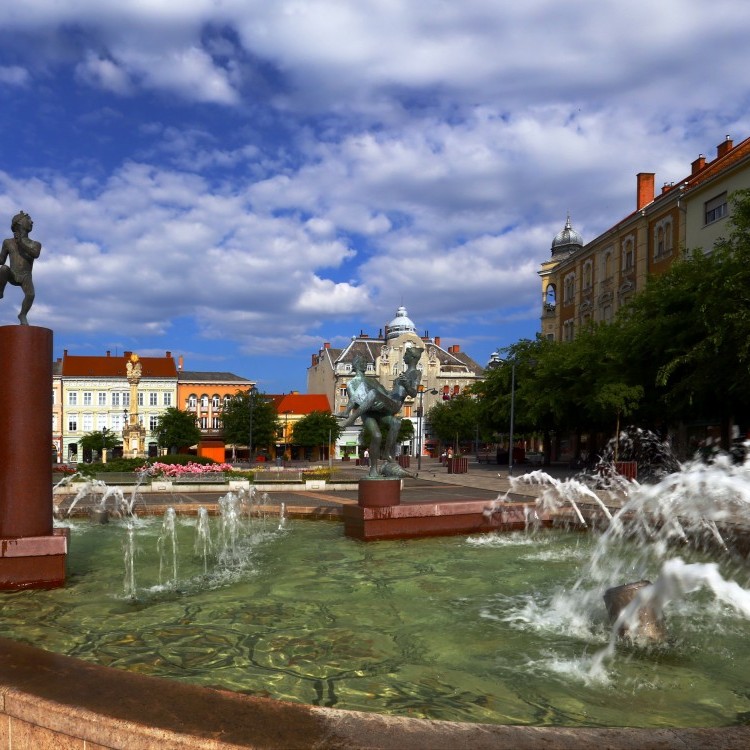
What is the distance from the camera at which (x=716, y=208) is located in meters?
38.0

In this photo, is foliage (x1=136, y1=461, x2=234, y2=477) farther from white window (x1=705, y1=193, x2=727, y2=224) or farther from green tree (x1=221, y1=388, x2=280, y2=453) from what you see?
green tree (x1=221, y1=388, x2=280, y2=453)

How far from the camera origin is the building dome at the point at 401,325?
111 meters

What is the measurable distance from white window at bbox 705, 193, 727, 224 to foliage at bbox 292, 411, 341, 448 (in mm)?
50128

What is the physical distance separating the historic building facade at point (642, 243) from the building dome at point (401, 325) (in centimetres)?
4741

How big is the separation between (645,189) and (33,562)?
167 ft

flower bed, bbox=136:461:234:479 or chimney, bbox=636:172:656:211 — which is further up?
chimney, bbox=636:172:656:211

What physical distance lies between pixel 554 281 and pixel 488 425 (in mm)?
16501

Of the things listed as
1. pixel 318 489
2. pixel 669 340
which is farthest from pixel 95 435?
pixel 669 340

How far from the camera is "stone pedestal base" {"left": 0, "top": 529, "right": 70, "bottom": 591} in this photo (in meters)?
7.02

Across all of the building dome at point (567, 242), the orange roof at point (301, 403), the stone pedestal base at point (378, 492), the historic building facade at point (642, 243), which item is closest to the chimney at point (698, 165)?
the historic building facade at point (642, 243)

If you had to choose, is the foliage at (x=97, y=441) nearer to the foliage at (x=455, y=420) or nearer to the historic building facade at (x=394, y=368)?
the historic building facade at (x=394, y=368)

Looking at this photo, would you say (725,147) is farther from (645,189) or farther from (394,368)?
(394,368)

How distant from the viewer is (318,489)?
2544cm

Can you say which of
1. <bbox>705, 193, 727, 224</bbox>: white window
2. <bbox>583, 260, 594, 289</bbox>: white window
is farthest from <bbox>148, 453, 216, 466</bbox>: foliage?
<bbox>583, 260, 594, 289</bbox>: white window
